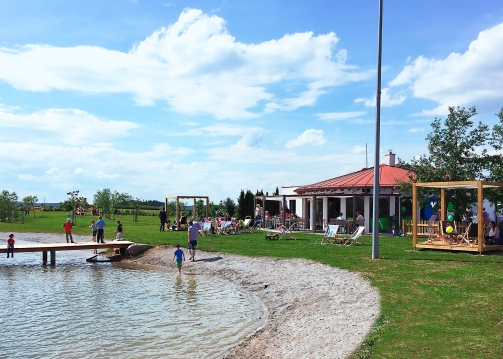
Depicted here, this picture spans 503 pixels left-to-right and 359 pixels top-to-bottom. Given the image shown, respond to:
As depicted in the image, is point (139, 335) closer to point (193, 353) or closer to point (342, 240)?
point (193, 353)

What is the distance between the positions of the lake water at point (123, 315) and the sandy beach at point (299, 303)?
61cm

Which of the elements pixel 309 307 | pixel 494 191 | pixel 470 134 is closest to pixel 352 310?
pixel 309 307

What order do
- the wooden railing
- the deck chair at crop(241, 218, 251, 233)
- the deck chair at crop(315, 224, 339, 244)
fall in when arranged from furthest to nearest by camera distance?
the deck chair at crop(241, 218, 251, 233) → the deck chair at crop(315, 224, 339, 244) → the wooden railing

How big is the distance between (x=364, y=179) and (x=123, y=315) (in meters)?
21.7

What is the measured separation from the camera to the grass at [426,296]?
7445mm

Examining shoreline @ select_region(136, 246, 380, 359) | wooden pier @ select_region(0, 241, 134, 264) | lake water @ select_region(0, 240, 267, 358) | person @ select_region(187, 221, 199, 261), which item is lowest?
lake water @ select_region(0, 240, 267, 358)

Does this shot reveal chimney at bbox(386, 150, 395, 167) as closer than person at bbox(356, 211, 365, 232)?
No

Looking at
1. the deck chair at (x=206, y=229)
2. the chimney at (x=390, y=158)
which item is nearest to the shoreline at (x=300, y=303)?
the deck chair at (x=206, y=229)

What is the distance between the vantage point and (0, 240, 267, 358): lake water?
966 cm

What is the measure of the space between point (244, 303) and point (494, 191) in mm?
13088

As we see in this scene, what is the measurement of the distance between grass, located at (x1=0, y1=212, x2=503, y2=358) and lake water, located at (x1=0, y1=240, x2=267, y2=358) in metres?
3.22

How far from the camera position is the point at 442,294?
1101 cm

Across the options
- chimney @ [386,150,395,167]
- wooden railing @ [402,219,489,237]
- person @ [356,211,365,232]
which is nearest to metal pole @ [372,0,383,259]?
wooden railing @ [402,219,489,237]

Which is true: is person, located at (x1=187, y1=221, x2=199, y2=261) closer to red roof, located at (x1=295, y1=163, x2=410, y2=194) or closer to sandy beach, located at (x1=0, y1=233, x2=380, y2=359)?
sandy beach, located at (x1=0, y1=233, x2=380, y2=359)
